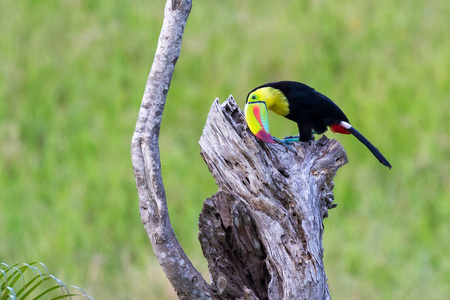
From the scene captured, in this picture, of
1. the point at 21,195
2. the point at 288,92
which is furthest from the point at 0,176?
the point at 288,92

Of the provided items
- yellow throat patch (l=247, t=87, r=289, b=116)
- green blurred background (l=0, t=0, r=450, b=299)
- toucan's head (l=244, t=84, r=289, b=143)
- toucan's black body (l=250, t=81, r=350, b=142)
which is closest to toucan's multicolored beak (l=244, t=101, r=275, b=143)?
toucan's head (l=244, t=84, r=289, b=143)

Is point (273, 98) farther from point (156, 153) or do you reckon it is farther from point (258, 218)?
point (156, 153)

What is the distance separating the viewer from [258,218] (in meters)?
2.74

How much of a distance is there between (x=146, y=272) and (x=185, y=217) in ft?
3.31

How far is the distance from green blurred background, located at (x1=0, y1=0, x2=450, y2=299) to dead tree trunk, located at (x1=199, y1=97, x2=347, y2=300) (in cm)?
275

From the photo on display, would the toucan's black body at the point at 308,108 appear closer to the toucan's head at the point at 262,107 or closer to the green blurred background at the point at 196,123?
the toucan's head at the point at 262,107

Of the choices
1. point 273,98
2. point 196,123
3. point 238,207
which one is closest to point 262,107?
point 273,98

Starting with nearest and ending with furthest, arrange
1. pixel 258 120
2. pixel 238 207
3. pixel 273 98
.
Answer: pixel 238 207 < pixel 258 120 < pixel 273 98

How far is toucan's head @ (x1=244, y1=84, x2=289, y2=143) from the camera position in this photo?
9.22 ft

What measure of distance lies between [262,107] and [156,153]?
636 mm

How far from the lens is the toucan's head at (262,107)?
281 centimetres

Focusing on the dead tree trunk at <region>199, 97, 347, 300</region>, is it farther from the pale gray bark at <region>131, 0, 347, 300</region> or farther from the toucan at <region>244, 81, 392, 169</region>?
the toucan at <region>244, 81, 392, 169</region>

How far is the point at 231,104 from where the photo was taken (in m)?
A: 2.99

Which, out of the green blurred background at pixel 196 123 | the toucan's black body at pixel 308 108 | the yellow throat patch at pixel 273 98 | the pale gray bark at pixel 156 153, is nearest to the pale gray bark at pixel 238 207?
the pale gray bark at pixel 156 153
